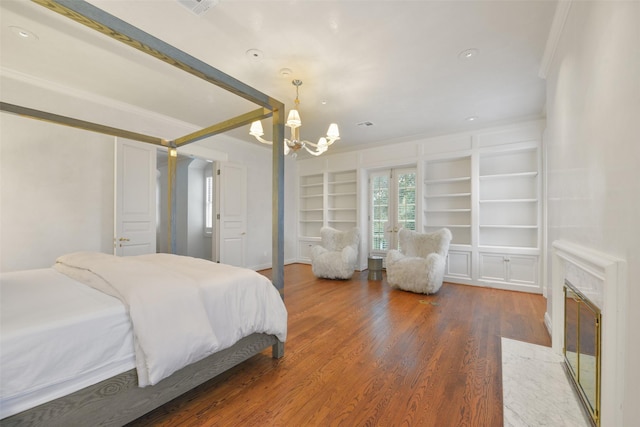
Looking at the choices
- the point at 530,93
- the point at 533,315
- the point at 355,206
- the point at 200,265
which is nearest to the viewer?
the point at 200,265

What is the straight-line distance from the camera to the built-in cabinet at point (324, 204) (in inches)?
241

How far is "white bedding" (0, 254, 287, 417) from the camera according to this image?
1.02 metres

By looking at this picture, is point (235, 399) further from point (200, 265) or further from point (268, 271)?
point (268, 271)

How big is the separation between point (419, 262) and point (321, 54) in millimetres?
3059

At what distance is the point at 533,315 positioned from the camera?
3.02 metres

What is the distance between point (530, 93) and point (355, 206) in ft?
11.7

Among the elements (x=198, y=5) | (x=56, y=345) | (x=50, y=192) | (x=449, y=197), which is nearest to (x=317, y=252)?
(x=449, y=197)

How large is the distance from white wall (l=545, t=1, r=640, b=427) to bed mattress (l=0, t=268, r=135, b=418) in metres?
2.12

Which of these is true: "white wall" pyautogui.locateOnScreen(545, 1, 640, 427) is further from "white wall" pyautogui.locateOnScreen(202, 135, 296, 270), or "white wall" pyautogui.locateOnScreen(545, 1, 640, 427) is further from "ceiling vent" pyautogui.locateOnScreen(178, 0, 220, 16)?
"white wall" pyautogui.locateOnScreen(202, 135, 296, 270)

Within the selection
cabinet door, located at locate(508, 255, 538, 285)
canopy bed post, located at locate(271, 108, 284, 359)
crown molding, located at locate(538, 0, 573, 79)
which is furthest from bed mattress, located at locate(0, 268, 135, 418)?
cabinet door, located at locate(508, 255, 538, 285)

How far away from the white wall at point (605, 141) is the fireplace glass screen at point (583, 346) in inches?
11.4

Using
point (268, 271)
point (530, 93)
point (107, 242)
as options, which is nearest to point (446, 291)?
point (530, 93)

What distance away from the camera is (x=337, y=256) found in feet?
15.6

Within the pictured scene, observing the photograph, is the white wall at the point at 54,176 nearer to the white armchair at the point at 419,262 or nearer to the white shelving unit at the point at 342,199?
the white shelving unit at the point at 342,199
